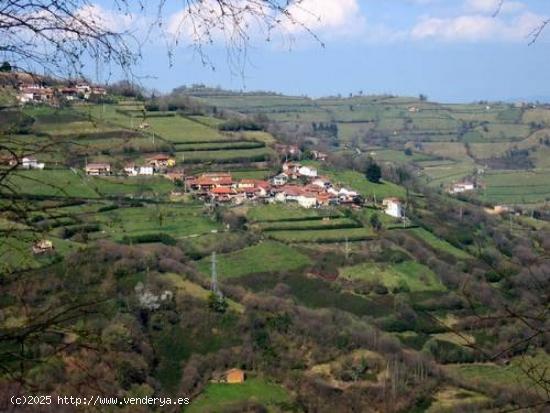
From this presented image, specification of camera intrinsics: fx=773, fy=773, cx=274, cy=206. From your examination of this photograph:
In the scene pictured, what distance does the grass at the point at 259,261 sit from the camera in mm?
23605

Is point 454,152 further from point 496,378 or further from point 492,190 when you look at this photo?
point 496,378

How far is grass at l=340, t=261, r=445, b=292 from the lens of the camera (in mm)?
24422

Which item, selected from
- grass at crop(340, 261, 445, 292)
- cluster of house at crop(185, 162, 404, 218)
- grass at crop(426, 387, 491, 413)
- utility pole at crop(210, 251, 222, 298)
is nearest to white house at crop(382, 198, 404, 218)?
cluster of house at crop(185, 162, 404, 218)

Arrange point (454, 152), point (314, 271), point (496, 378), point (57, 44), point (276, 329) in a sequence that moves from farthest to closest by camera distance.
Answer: point (454, 152), point (314, 271), point (276, 329), point (496, 378), point (57, 44)

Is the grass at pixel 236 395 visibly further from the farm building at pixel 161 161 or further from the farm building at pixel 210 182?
the farm building at pixel 161 161

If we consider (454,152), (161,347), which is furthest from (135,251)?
(454,152)

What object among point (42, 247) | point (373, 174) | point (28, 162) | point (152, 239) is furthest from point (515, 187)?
point (28, 162)

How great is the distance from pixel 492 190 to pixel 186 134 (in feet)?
83.7

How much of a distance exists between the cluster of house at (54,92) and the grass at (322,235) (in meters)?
23.2

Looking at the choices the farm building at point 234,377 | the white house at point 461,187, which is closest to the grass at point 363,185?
the white house at point 461,187

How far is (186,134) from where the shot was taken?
123 ft

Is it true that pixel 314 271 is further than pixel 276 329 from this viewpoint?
Yes

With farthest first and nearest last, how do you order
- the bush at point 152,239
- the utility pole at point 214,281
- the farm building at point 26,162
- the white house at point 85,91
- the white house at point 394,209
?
1. the white house at point 394,209
2. the bush at point 152,239
3. the utility pole at point 214,281
4. the white house at point 85,91
5. the farm building at point 26,162

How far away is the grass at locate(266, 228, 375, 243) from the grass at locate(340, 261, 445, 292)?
2020 mm
